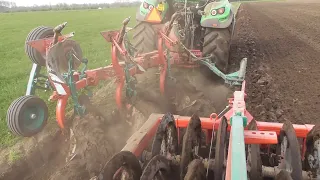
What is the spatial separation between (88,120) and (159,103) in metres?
1.31

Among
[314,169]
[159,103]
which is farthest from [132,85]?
[314,169]

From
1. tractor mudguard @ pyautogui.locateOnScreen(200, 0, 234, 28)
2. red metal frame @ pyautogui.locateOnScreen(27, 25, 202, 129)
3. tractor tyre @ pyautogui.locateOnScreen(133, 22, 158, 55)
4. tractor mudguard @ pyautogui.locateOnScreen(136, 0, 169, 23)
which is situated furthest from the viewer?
tractor mudguard @ pyautogui.locateOnScreen(136, 0, 169, 23)

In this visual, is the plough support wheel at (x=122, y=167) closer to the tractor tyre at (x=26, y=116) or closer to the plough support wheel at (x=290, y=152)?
the plough support wheel at (x=290, y=152)

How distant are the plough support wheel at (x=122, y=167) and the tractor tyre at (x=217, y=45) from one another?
3824 mm

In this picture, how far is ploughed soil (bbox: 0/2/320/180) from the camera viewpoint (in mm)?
3879

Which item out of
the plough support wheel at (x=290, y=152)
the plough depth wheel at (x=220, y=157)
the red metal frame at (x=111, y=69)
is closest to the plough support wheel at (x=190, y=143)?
the plough depth wheel at (x=220, y=157)

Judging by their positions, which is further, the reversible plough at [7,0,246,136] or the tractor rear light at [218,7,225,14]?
the tractor rear light at [218,7,225,14]

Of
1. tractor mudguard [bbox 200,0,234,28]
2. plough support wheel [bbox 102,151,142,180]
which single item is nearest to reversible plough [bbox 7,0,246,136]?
tractor mudguard [bbox 200,0,234,28]

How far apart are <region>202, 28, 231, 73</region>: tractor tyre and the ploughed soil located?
0.46 meters

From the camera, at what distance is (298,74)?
7.19m

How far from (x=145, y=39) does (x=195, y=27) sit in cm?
100

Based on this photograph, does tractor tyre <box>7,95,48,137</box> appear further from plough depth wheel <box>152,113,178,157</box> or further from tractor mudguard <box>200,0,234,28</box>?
tractor mudguard <box>200,0,234,28</box>

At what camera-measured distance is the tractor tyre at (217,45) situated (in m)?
6.01

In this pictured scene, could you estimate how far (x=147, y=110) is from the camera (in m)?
4.79
